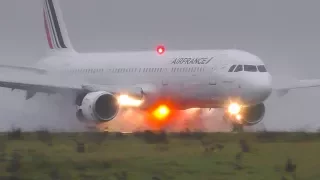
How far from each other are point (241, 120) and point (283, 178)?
1370 inches

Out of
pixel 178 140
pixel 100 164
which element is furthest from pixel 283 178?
pixel 178 140

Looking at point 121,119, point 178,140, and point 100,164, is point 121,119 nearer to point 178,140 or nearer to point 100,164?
point 178,140

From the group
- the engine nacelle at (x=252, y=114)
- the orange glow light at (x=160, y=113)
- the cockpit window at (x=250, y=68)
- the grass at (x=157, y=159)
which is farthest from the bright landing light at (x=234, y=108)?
the grass at (x=157, y=159)

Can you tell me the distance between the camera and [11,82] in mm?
54094

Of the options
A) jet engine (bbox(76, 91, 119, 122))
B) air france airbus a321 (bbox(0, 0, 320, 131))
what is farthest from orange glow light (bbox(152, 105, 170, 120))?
jet engine (bbox(76, 91, 119, 122))

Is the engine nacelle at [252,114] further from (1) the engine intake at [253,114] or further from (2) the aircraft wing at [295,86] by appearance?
(2) the aircraft wing at [295,86]

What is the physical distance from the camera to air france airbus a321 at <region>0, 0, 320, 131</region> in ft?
167

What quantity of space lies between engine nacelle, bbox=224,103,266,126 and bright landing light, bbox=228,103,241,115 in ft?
5.76

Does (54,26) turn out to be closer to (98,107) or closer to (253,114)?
(98,107)

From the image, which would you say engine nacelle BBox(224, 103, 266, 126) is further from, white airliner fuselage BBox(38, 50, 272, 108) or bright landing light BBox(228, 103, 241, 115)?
white airliner fuselage BBox(38, 50, 272, 108)

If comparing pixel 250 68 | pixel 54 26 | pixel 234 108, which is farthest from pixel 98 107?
pixel 54 26

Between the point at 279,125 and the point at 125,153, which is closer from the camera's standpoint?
the point at 125,153

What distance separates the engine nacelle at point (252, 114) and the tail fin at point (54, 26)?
1986 cm

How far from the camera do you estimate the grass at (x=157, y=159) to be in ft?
66.0
